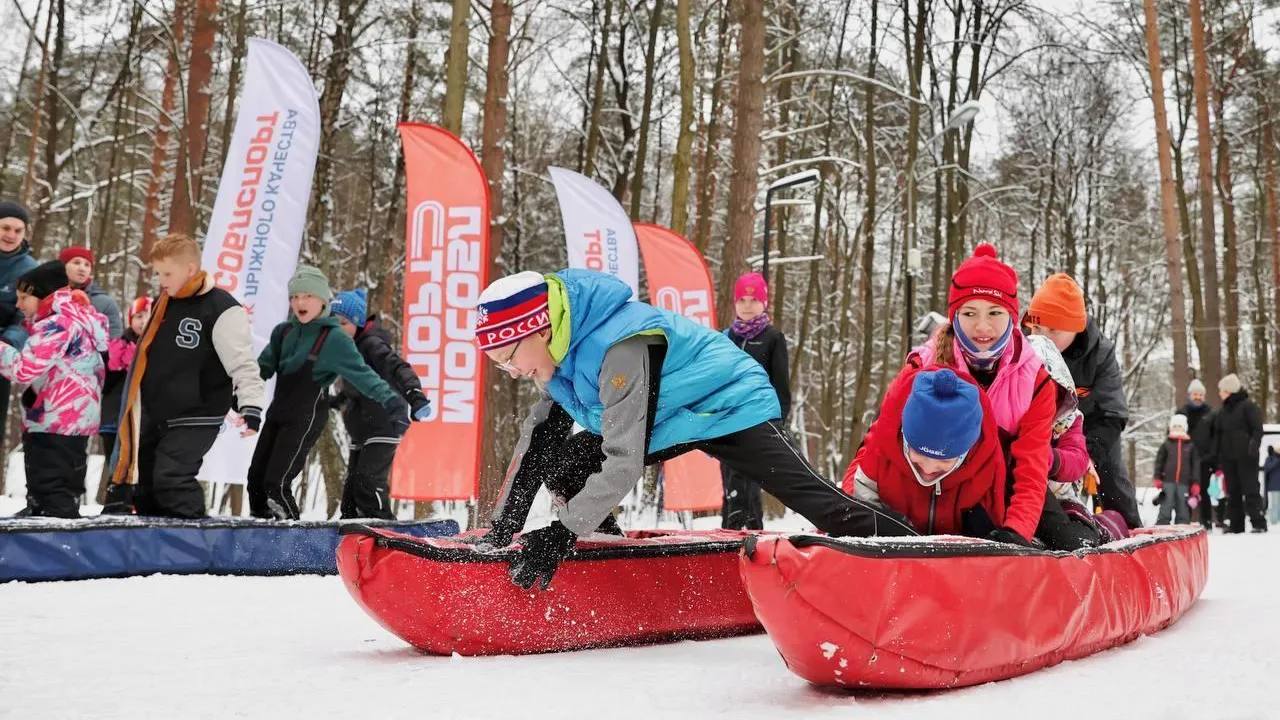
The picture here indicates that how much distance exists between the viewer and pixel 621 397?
10.9 feet

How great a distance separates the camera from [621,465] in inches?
128

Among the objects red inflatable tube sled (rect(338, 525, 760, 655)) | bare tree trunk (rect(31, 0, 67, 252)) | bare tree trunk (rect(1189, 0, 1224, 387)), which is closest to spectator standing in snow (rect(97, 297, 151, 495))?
red inflatable tube sled (rect(338, 525, 760, 655))

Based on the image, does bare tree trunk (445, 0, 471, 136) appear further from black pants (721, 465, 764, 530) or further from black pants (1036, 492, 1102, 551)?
black pants (1036, 492, 1102, 551)

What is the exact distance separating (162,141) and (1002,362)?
14808 millimetres

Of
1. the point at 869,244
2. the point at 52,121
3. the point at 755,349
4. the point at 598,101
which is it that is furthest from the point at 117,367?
the point at 869,244

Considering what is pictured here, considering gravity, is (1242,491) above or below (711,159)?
below

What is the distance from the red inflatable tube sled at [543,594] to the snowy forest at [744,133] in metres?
7.84

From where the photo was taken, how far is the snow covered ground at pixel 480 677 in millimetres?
2592

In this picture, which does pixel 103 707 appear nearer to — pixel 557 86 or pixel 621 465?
pixel 621 465

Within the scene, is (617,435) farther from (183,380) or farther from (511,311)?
(183,380)

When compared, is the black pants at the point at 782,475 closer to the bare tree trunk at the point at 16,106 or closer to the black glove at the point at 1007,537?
the black glove at the point at 1007,537

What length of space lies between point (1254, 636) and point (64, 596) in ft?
15.2

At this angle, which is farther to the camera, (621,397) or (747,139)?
(747,139)

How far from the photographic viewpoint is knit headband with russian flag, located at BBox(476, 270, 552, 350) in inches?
131
